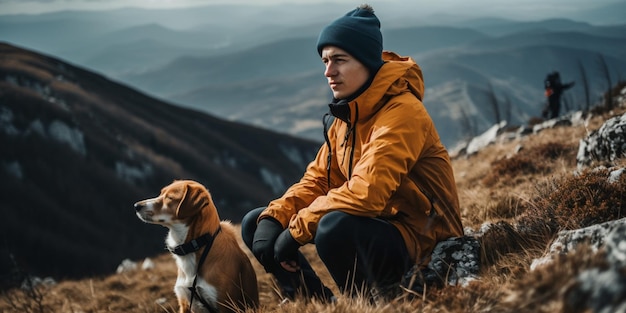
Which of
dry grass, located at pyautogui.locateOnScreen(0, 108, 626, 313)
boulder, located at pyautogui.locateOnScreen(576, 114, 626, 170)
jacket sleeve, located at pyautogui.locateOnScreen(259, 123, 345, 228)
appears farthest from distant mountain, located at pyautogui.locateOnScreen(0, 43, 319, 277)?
boulder, located at pyautogui.locateOnScreen(576, 114, 626, 170)

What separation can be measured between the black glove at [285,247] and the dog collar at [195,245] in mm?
845

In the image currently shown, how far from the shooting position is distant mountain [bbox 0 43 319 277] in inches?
2606

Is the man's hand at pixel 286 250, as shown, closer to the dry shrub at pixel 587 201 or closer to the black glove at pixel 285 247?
the black glove at pixel 285 247

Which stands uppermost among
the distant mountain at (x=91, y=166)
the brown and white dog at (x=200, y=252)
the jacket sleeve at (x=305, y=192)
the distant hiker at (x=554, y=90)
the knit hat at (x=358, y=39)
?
the knit hat at (x=358, y=39)

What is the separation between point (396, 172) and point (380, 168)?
0.13 m

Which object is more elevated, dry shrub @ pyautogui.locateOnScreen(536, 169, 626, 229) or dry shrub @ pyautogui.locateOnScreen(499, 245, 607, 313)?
dry shrub @ pyautogui.locateOnScreen(499, 245, 607, 313)

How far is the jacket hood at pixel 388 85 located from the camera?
356 centimetres

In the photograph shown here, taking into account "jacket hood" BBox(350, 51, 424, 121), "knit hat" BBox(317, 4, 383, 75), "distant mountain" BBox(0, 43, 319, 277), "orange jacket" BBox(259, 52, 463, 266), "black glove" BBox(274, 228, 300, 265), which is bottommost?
"distant mountain" BBox(0, 43, 319, 277)

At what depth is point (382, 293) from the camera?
3.25 metres

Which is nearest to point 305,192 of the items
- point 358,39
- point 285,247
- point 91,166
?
point 285,247

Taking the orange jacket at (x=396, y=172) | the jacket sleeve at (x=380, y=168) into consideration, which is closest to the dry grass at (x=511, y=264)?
the orange jacket at (x=396, y=172)

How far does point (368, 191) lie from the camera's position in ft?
10.2

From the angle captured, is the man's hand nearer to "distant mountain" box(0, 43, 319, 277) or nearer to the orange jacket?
the orange jacket

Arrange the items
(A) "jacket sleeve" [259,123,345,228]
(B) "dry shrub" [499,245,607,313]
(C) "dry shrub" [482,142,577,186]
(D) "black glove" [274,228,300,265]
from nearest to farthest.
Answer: (B) "dry shrub" [499,245,607,313], (D) "black glove" [274,228,300,265], (A) "jacket sleeve" [259,123,345,228], (C) "dry shrub" [482,142,577,186]
